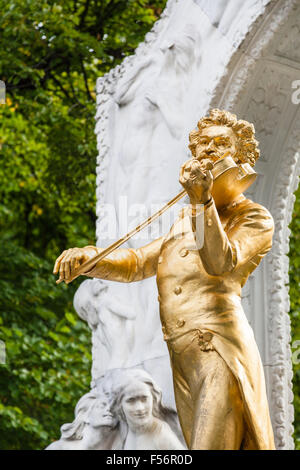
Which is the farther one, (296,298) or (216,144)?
(296,298)

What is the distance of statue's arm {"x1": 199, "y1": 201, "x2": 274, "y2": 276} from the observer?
3.55 metres

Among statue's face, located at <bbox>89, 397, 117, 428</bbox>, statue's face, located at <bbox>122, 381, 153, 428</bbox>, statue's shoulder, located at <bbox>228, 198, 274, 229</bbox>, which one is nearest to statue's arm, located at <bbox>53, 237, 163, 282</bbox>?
statue's shoulder, located at <bbox>228, 198, 274, 229</bbox>

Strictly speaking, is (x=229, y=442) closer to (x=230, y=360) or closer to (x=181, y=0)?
(x=230, y=360)

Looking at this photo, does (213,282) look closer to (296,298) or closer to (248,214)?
(248,214)

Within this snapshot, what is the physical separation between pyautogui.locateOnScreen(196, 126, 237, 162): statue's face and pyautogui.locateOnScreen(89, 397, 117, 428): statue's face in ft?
7.11

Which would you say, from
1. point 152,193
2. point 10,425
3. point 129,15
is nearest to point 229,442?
point 152,193

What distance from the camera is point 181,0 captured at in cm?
657

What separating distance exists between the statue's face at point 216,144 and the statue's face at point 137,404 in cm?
199

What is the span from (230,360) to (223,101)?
281 centimetres

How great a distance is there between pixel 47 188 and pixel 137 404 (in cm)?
572

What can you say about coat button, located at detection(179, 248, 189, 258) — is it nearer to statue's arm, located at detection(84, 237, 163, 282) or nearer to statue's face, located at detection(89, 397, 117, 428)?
statue's arm, located at detection(84, 237, 163, 282)

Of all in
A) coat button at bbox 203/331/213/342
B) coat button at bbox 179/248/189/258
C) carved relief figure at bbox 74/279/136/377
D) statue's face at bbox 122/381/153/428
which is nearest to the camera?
coat button at bbox 203/331/213/342

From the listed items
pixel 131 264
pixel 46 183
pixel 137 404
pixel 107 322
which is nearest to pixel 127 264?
pixel 131 264

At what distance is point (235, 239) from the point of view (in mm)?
3771
